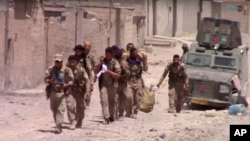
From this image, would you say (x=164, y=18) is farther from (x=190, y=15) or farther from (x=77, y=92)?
(x=77, y=92)

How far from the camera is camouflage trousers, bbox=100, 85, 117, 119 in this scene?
1252 cm

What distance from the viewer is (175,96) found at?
15.1m

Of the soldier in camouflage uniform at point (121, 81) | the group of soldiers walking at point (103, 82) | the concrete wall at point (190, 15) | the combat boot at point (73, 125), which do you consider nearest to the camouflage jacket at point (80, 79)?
the group of soldiers walking at point (103, 82)

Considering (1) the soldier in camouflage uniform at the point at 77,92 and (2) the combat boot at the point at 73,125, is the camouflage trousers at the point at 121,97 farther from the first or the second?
(2) the combat boot at the point at 73,125

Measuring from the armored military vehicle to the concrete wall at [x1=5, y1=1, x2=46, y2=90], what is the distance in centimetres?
430

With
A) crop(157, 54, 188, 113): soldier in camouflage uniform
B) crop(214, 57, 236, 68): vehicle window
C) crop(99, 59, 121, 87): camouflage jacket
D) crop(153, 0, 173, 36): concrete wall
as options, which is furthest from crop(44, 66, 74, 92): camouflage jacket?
crop(153, 0, 173, 36): concrete wall

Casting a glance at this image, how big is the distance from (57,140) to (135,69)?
3.39m

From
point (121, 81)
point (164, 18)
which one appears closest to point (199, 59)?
point (121, 81)

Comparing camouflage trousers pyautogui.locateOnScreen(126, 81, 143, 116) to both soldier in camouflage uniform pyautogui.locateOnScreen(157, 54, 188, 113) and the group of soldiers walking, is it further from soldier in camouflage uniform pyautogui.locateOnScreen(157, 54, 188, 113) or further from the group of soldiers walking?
soldier in camouflage uniform pyautogui.locateOnScreen(157, 54, 188, 113)

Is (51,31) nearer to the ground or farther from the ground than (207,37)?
farther from the ground

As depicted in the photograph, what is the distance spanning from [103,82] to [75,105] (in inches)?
36.5

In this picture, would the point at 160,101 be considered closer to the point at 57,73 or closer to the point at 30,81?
the point at 30,81

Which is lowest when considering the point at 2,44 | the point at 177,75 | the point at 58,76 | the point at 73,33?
the point at 177,75

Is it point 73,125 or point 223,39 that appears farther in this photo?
point 223,39
